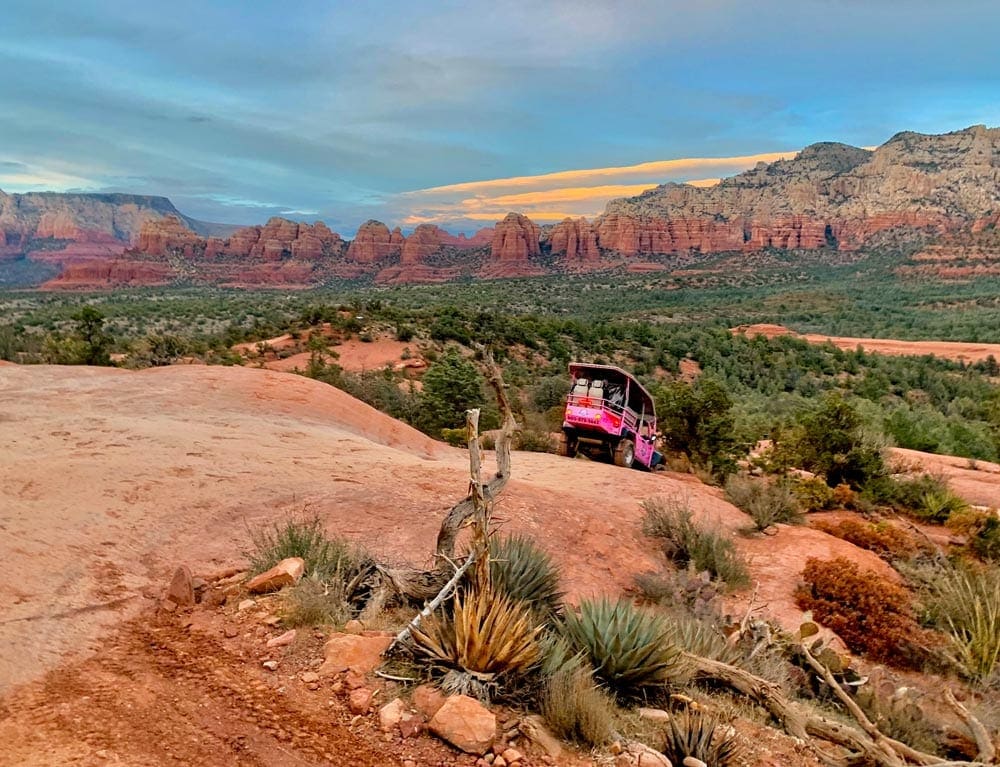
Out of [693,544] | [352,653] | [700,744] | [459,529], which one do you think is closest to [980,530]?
[693,544]

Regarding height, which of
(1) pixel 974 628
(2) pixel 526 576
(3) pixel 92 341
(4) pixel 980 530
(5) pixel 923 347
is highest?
(3) pixel 92 341

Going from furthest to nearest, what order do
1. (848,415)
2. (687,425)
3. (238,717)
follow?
(687,425), (848,415), (238,717)

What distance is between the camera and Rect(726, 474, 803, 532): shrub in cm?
1169

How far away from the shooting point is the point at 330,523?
8.21 meters

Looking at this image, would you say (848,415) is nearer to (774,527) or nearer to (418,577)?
(774,527)

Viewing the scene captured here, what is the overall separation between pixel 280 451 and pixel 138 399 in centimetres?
490

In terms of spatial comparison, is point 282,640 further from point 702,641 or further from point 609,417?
point 609,417

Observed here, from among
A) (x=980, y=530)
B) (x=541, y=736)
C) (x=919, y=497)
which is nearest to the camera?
(x=541, y=736)

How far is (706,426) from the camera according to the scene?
17.4 meters

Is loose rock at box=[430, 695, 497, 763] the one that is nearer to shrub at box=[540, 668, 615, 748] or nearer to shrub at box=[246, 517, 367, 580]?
shrub at box=[540, 668, 615, 748]

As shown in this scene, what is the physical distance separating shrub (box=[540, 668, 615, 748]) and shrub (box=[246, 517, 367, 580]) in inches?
91.7

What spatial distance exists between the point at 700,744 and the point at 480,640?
1.49 metres

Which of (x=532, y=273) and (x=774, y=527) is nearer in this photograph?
(x=774, y=527)

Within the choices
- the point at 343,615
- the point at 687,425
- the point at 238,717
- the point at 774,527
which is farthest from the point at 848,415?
the point at 238,717
